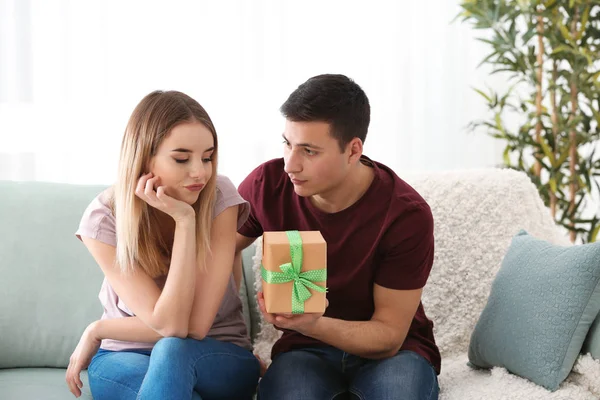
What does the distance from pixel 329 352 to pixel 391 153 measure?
1945 millimetres

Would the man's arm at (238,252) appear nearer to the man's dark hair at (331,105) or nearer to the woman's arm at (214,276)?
the woman's arm at (214,276)

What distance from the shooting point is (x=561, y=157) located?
3.34 meters

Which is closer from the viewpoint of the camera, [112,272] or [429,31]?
[112,272]

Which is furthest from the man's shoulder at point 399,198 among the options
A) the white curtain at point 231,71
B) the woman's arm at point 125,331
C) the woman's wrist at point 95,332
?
the white curtain at point 231,71

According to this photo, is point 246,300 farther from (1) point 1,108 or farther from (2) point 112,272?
(1) point 1,108

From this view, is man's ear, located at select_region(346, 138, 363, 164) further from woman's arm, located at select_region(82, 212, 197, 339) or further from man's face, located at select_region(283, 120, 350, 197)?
woman's arm, located at select_region(82, 212, 197, 339)

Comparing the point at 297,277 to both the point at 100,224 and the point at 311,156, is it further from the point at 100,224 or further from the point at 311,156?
the point at 100,224

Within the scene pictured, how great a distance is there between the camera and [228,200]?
6.09 ft

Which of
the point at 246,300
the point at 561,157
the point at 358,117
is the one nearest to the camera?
the point at 358,117

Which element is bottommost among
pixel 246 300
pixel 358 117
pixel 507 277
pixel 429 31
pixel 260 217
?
pixel 246 300

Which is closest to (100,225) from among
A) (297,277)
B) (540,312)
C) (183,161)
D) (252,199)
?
(183,161)

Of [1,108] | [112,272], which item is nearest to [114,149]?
[1,108]

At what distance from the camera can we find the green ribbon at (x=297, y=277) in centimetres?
158

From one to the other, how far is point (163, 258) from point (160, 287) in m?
0.08
